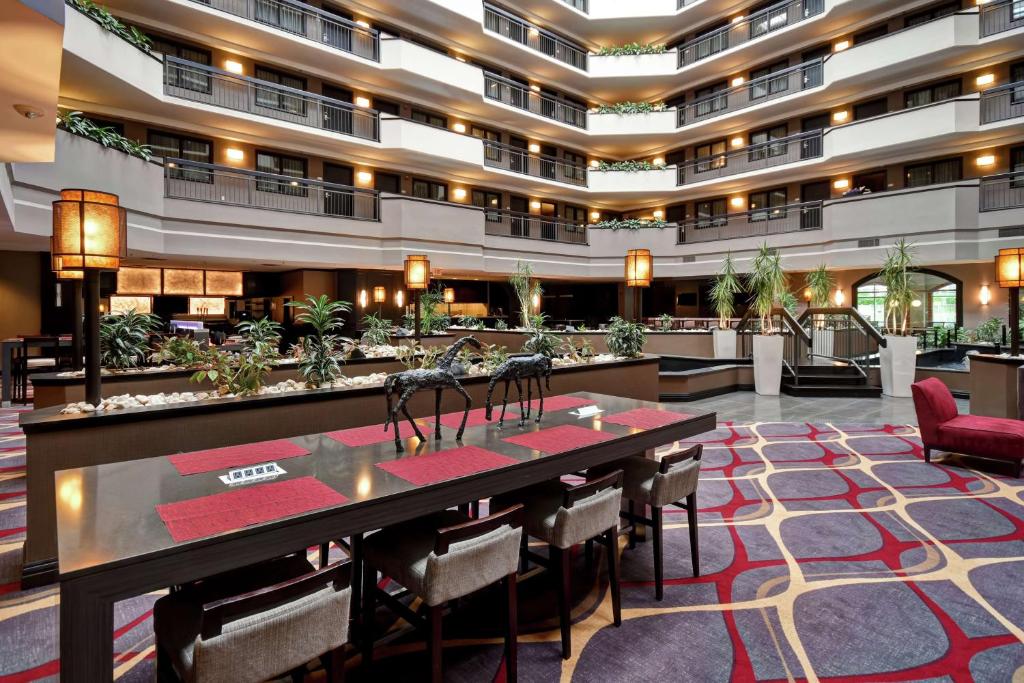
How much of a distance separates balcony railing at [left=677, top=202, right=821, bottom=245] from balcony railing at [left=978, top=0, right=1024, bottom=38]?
549cm

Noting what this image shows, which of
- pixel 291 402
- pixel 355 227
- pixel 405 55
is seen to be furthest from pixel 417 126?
pixel 291 402

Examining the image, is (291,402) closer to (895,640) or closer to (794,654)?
(794,654)

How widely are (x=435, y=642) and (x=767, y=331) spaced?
1044 centimetres

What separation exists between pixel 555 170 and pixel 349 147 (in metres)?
8.15

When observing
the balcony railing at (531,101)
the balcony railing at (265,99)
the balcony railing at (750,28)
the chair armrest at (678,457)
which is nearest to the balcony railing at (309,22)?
the balcony railing at (265,99)

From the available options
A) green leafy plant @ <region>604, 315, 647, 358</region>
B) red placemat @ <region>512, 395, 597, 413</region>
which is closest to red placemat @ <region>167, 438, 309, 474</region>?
red placemat @ <region>512, 395, 597, 413</region>

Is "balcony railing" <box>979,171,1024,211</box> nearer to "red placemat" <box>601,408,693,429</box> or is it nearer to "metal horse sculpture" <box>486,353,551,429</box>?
"red placemat" <box>601,408,693,429</box>

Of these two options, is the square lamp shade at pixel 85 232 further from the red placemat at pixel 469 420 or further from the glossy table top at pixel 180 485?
the red placemat at pixel 469 420

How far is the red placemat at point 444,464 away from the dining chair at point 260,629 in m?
0.51

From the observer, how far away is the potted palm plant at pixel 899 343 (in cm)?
961

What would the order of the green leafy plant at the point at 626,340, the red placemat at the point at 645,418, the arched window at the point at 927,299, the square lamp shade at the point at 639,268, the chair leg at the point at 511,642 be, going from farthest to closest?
the arched window at the point at 927,299 → the square lamp shade at the point at 639,268 → the green leafy plant at the point at 626,340 → the red placemat at the point at 645,418 → the chair leg at the point at 511,642

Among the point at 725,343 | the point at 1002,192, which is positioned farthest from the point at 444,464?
the point at 1002,192

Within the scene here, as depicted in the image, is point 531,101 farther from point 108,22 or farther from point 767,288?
point 108,22

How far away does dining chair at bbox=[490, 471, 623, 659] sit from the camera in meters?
2.43
